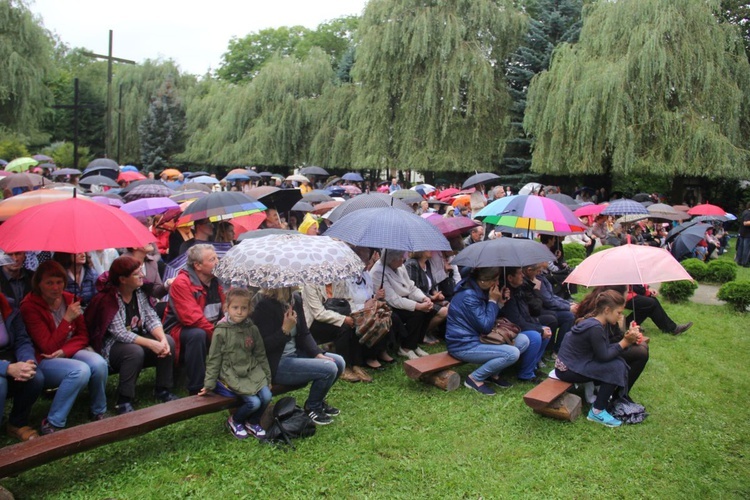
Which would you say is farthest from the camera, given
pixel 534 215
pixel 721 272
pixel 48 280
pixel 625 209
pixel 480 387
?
pixel 721 272

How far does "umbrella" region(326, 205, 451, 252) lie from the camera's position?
508 centimetres

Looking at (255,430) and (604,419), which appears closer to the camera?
(255,430)

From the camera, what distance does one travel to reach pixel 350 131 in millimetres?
24734

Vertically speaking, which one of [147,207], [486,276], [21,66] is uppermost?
[21,66]

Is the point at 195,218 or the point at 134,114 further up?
the point at 134,114

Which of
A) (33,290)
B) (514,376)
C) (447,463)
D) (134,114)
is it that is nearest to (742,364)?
(514,376)

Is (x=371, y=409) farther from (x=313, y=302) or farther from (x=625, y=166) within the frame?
(x=625, y=166)

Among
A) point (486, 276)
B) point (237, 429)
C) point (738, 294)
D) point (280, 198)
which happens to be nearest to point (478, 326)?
point (486, 276)

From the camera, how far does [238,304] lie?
4.00 meters

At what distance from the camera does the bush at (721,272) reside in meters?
10.7

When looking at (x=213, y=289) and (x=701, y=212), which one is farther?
(x=701, y=212)

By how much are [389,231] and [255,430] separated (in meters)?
2.02

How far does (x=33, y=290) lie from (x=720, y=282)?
11.1 meters

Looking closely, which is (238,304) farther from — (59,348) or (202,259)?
(59,348)
